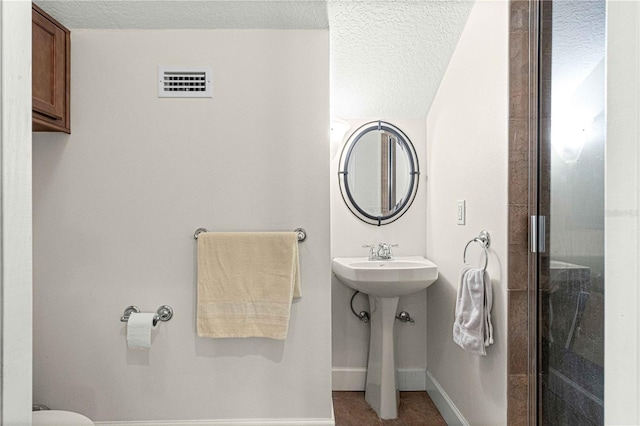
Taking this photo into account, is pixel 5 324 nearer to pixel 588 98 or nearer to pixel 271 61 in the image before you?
pixel 588 98

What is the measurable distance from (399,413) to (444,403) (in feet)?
0.85

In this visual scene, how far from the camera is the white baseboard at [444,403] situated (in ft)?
6.94

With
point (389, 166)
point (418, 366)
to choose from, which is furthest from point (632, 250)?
point (418, 366)

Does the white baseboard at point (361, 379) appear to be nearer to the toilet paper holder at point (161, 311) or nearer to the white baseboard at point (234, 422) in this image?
the white baseboard at point (234, 422)

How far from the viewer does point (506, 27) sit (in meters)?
1.61

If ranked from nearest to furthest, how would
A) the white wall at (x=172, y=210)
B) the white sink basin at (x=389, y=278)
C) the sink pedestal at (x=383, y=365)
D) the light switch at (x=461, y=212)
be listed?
1. the white wall at (x=172, y=210)
2. the light switch at (x=461, y=212)
3. the white sink basin at (x=389, y=278)
4. the sink pedestal at (x=383, y=365)

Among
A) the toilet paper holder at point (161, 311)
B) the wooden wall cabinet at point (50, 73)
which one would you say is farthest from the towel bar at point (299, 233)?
the wooden wall cabinet at point (50, 73)

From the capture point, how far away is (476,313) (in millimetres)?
1780

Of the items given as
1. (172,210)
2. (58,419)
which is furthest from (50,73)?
(58,419)

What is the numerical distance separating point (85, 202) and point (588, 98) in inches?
77.9

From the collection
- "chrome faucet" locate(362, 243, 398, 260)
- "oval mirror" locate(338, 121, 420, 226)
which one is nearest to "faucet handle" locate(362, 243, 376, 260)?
"chrome faucet" locate(362, 243, 398, 260)

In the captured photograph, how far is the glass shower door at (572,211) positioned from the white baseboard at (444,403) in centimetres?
74

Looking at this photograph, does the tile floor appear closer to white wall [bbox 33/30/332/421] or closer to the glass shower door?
white wall [bbox 33/30/332/421]

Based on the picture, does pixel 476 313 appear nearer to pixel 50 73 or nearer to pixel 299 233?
pixel 299 233
